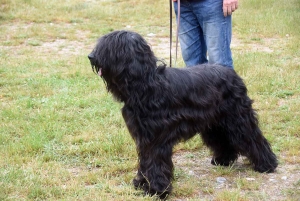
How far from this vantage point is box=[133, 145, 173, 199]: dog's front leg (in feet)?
12.9

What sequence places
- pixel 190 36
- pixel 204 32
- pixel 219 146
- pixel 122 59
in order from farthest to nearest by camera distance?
pixel 190 36 → pixel 204 32 → pixel 219 146 → pixel 122 59

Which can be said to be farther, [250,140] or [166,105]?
[250,140]

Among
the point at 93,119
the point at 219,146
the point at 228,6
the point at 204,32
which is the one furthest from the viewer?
the point at 93,119

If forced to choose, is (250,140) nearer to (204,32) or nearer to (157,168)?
(157,168)

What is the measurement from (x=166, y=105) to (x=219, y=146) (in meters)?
1.03

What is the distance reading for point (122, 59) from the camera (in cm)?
363

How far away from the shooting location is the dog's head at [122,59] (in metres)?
3.63

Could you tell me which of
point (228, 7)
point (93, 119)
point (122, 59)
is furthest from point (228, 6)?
point (93, 119)

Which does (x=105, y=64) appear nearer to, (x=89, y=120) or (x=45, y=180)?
(x=45, y=180)

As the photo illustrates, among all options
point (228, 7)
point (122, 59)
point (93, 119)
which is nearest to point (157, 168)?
point (122, 59)

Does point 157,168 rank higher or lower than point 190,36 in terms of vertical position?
lower

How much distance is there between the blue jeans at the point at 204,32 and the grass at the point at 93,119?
3.24 feet

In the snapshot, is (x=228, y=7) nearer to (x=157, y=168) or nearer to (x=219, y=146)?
(x=219, y=146)

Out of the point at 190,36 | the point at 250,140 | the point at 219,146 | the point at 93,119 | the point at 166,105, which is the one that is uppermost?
the point at 190,36
